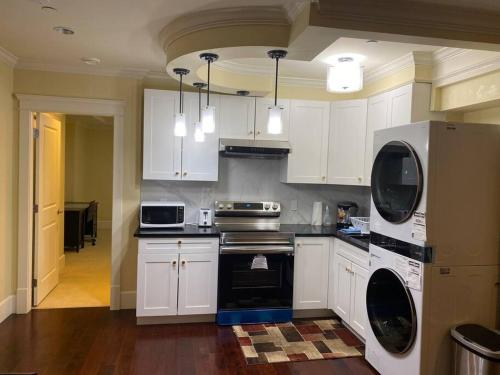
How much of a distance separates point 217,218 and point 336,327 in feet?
5.25

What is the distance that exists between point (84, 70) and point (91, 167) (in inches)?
188

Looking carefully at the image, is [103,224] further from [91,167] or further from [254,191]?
[254,191]

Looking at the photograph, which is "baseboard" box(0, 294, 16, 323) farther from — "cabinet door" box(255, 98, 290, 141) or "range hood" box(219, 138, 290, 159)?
"cabinet door" box(255, 98, 290, 141)

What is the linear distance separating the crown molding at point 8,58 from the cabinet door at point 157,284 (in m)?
2.16

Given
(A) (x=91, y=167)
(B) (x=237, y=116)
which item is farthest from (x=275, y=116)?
(A) (x=91, y=167)

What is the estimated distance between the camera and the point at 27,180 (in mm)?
3795

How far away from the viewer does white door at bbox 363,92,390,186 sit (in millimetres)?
3486

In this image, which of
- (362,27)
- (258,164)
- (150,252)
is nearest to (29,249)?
(150,252)

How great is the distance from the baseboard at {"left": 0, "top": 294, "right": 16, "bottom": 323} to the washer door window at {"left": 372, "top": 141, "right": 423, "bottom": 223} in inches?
137

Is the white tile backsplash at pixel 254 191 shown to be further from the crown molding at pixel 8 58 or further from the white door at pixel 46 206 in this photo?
the crown molding at pixel 8 58

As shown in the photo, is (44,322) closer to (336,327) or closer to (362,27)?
(336,327)

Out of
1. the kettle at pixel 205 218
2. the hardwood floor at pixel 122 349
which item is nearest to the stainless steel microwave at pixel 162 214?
the kettle at pixel 205 218

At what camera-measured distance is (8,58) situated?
11.5ft

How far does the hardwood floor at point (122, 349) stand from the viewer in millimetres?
2854
